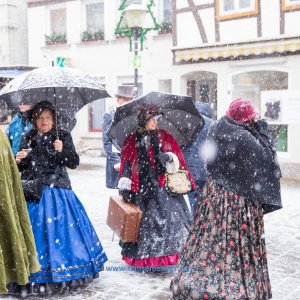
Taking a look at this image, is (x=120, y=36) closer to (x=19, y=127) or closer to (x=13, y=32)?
(x=13, y=32)

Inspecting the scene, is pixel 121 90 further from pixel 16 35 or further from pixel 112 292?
pixel 16 35

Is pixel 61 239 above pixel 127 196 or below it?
below

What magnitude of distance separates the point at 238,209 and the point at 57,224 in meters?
1.57

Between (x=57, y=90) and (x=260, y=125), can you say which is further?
(x=57, y=90)

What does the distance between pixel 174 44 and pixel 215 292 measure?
11229 mm

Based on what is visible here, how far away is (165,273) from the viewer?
5.33 meters

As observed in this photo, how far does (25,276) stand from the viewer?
296 centimetres

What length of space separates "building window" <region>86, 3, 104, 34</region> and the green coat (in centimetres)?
1596

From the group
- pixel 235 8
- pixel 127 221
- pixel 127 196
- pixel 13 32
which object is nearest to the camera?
pixel 127 221

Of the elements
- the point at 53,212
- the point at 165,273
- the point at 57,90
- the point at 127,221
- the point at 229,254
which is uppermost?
the point at 57,90

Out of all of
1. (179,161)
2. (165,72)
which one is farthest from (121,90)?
(165,72)

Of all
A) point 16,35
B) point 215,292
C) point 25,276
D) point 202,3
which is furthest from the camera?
point 16,35

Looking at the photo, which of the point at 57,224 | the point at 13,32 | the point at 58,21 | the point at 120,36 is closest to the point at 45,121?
the point at 57,224

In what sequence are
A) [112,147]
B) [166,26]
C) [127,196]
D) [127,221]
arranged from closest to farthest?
1. [127,221]
2. [127,196]
3. [112,147]
4. [166,26]
